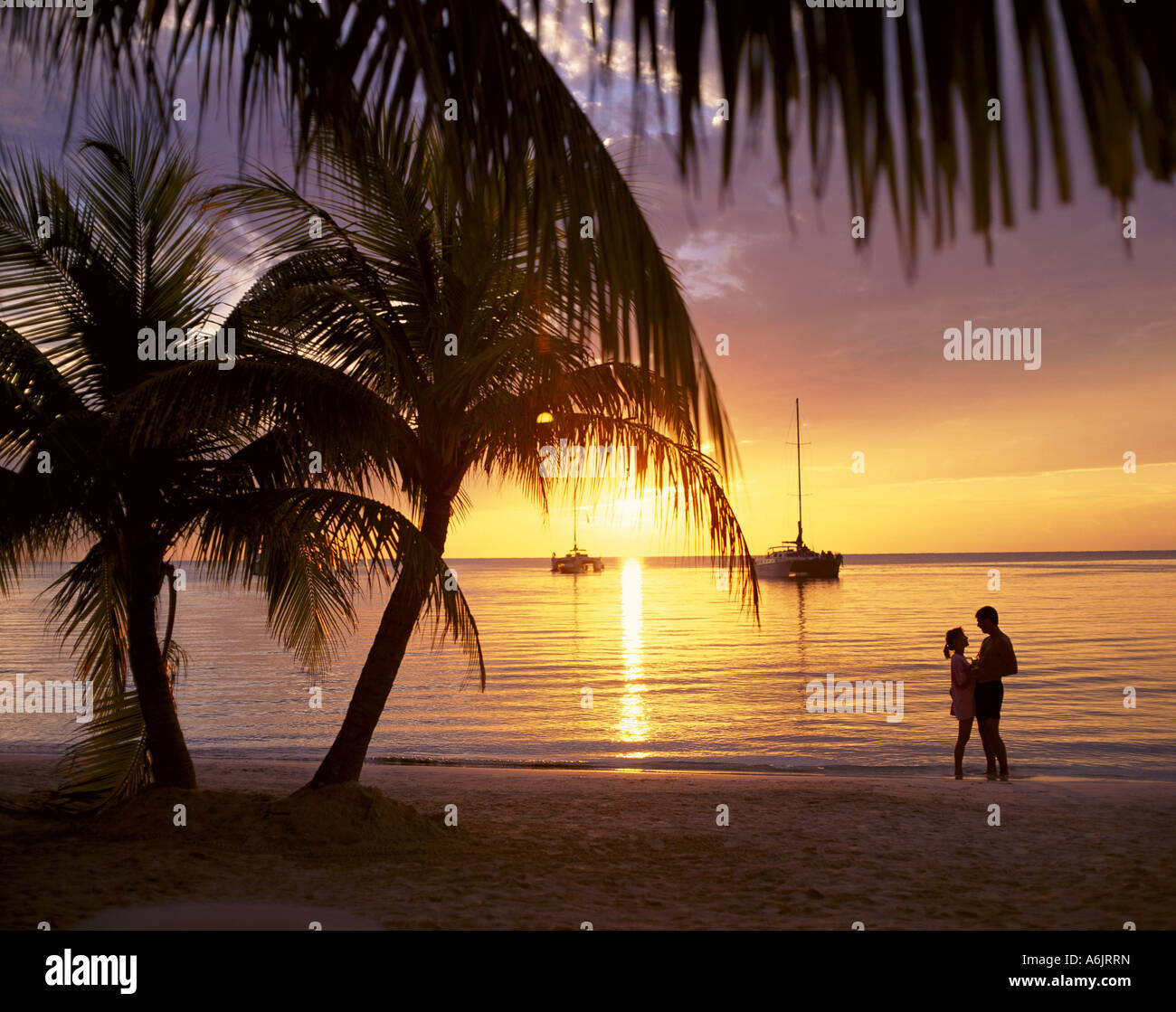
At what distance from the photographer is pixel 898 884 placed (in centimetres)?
774

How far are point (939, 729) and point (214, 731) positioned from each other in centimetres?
1655

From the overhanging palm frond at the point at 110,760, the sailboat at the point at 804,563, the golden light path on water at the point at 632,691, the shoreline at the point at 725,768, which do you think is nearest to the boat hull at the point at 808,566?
the sailboat at the point at 804,563

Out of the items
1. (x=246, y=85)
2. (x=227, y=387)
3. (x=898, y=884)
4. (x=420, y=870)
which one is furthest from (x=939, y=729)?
(x=246, y=85)

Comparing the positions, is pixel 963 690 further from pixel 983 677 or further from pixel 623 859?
pixel 623 859

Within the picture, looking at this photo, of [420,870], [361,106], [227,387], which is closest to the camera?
[361,106]

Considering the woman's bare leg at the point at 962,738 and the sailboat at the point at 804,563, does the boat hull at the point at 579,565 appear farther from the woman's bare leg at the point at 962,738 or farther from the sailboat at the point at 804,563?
the woman's bare leg at the point at 962,738

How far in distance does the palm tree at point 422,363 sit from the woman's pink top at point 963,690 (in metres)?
4.93

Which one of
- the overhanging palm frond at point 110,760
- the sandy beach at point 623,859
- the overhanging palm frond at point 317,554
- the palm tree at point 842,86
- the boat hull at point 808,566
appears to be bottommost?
the boat hull at point 808,566

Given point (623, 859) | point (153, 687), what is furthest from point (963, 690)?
point (153, 687)

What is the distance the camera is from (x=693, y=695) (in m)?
25.9

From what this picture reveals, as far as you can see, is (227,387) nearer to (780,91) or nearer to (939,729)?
(780,91)

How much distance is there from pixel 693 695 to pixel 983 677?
1474cm

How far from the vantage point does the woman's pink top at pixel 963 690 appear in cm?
1195

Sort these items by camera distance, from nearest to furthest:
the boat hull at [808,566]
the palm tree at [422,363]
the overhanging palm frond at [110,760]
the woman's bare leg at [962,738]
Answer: the palm tree at [422,363] < the overhanging palm frond at [110,760] < the woman's bare leg at [962,738] < the boat hull at [808,566]
